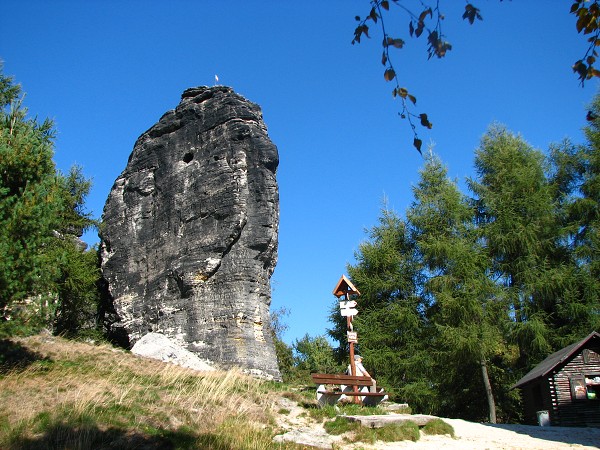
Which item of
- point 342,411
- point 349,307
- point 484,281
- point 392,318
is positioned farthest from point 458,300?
point 342,411

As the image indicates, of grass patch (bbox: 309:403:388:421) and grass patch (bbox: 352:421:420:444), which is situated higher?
grass patch (bbox: 309:403:388:421)

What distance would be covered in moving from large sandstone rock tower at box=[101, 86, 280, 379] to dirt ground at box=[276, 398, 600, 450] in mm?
6629

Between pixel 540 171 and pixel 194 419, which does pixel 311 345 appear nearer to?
pixel 540 171

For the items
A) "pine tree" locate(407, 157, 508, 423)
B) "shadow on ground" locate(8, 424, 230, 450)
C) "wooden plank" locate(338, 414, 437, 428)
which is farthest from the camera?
"pine tree" locate(407, 157, 508, 423)

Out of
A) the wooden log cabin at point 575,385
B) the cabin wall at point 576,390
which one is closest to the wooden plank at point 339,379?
the wooden log cabin at point 575,385

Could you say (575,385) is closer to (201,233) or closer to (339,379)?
(339,379)

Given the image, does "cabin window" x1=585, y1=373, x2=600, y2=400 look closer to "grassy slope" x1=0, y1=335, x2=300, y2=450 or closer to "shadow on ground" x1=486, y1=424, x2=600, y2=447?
"shadow on ground" x1=486, y1=424, x2=600, y2=447

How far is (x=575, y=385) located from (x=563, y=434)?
152 inches

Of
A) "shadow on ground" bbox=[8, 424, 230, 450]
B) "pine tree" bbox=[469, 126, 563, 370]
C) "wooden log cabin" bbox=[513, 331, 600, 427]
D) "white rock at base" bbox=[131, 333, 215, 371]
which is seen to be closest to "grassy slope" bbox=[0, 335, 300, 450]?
"shadow on ground" bbox=[8, 424, 230, 450]

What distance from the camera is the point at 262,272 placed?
72.4 ft

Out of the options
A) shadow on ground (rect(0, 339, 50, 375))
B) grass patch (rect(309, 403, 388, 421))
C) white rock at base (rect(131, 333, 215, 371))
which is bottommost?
grass patch (rect(309, 403, 388, 421))

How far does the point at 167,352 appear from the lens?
64.4 ft

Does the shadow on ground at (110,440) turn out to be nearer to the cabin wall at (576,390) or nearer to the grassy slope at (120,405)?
the grassy slope at (120,405)

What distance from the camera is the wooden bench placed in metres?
14.7
